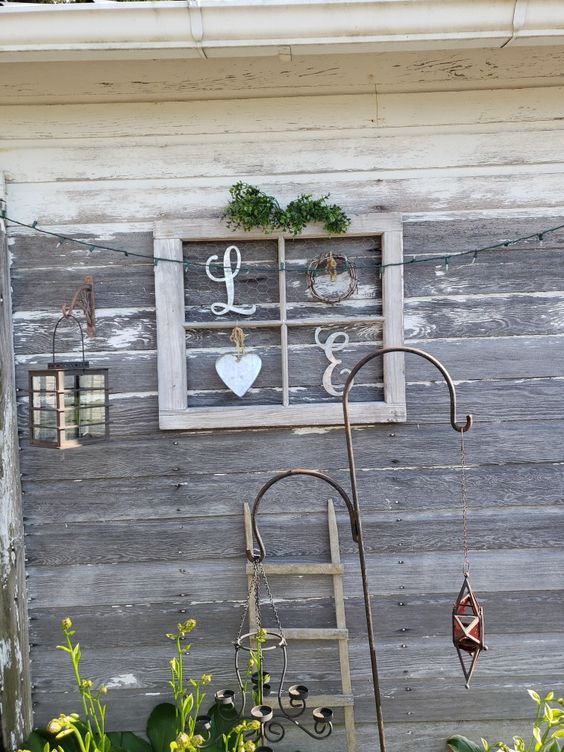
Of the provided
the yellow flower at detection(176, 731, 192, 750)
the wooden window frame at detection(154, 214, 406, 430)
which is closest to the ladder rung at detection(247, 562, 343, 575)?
the wooden window frame at detection(154, 214, 406, 430)

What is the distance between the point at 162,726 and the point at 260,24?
108 inches

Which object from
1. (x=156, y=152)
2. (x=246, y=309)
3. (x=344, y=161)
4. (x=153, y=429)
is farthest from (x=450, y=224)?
(x=153, y=429)

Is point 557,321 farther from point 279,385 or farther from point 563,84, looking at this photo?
point 279,385

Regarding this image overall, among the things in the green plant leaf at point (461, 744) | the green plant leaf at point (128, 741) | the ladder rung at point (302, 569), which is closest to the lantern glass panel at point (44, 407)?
the ladder rung at point (302, 569)

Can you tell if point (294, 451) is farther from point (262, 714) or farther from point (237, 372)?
point (262, 714)

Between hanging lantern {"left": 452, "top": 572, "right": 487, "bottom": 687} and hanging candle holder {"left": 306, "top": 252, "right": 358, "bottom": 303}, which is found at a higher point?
hanging candle holder {"left": 306, "top": 252, "right": 358, "bottom": 303}

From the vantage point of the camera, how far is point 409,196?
3.04m

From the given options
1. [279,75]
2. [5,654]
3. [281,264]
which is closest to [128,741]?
[5,654]

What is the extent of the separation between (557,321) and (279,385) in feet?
3.90

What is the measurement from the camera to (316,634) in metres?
3.01

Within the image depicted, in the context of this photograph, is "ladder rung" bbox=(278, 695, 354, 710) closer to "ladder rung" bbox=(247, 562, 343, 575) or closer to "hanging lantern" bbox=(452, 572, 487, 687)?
"ladder rung" bbox=(247, 562, 343, 575)

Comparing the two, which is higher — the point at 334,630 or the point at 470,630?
the point at 470,630

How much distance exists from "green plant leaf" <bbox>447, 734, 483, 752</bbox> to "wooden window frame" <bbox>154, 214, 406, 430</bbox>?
1374 mm

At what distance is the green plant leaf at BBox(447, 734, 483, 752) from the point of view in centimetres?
307
